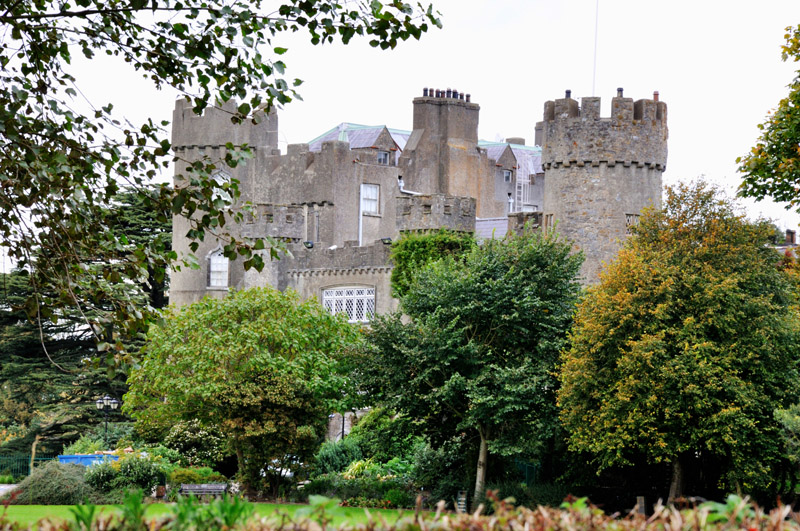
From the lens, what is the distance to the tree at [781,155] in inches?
823

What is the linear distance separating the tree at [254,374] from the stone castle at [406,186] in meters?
3.14

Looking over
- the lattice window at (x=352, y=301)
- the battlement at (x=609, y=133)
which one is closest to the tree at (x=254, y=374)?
the lattice window at (x=352, y=301)

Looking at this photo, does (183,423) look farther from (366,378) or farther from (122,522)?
(122,522)

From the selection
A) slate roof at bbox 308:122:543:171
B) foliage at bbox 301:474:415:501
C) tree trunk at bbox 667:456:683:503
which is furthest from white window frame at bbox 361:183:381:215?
tree trunk at bbox 667:456:683:503

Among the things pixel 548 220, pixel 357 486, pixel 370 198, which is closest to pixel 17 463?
pixel 370 198

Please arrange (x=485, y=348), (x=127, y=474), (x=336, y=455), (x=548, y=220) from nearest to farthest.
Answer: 1. (x=485, y=348)
2. (x=127, y=474)
3. (x=336, y=455)
4. (x=548, y=220)

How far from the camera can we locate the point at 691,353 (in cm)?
2306

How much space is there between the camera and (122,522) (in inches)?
232

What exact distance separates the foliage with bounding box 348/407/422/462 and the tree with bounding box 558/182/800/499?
5193 millimetres

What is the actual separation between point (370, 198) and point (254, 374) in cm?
1905

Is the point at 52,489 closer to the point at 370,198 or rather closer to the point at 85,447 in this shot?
the point at 85,447

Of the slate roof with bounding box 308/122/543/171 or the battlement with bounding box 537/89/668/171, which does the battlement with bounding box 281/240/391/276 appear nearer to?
the battlement with bounding box 537/89/668/171

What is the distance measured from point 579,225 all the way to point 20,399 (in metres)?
27.3

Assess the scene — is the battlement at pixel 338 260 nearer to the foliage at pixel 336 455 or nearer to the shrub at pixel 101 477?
the foliage at pixel 336 455
